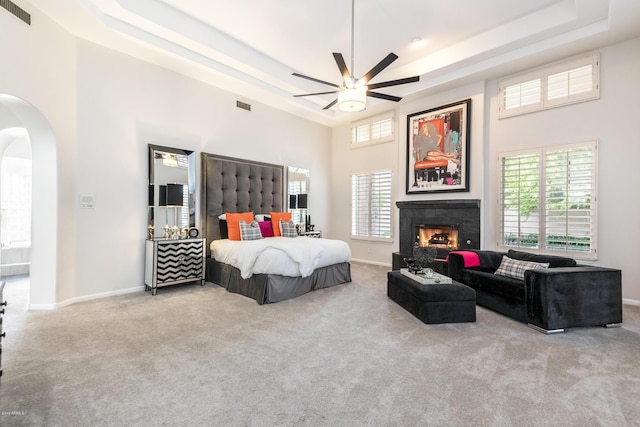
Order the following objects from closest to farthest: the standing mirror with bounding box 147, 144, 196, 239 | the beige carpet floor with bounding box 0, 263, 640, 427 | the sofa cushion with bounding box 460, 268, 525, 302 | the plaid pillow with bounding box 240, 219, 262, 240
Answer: the beige carpet floor with bounding box 0, 263, 640, 427 → the sofa cushion with bounding box 460, 268, 525, 302 → the standing mirror with bounding box 147, 144, 196, 239 → the plaid pillow with bounding box 240, 219, 262, 240

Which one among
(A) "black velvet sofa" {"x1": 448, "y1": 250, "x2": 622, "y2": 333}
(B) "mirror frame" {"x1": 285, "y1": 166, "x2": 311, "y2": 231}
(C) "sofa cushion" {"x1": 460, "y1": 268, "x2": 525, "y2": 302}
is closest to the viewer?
(A) "black velvet sofa" {"x1": 448, "y1": 250, "x2": 622, "y2": 333}

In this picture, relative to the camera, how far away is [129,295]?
439 cm

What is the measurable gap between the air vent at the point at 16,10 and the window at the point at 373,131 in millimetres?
5920

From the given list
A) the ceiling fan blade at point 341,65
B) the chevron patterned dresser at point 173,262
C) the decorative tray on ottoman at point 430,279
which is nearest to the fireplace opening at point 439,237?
the decorative tray on ottoman at point 430,279

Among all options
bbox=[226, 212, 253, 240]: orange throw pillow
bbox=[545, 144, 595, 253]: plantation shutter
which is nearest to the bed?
bbox=[226, 212, 253, 240]: orange throw pillow

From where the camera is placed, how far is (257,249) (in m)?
4.16

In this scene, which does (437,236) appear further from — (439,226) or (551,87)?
(551,87)

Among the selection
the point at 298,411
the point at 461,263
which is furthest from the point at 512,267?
the point at 298,411

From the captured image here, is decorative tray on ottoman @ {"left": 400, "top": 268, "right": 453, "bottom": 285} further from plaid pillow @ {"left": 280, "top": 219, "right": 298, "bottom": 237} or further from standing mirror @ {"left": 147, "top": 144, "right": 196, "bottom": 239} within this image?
standing mirror @ {"left": 147, "top": 144, "right": 196, "bottom": 239}

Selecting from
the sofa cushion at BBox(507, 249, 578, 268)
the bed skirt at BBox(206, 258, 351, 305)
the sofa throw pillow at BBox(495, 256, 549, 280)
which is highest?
the sofa cushion at BBox(507, 249, 578, 268)

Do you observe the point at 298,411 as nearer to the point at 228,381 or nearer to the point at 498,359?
the point at 228,381

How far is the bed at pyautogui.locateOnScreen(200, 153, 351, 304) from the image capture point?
4.12 metres

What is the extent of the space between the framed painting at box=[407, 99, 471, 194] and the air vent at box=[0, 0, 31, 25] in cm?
594

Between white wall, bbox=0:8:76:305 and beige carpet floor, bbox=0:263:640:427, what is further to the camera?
white wall, bbox=0:8:76:305
